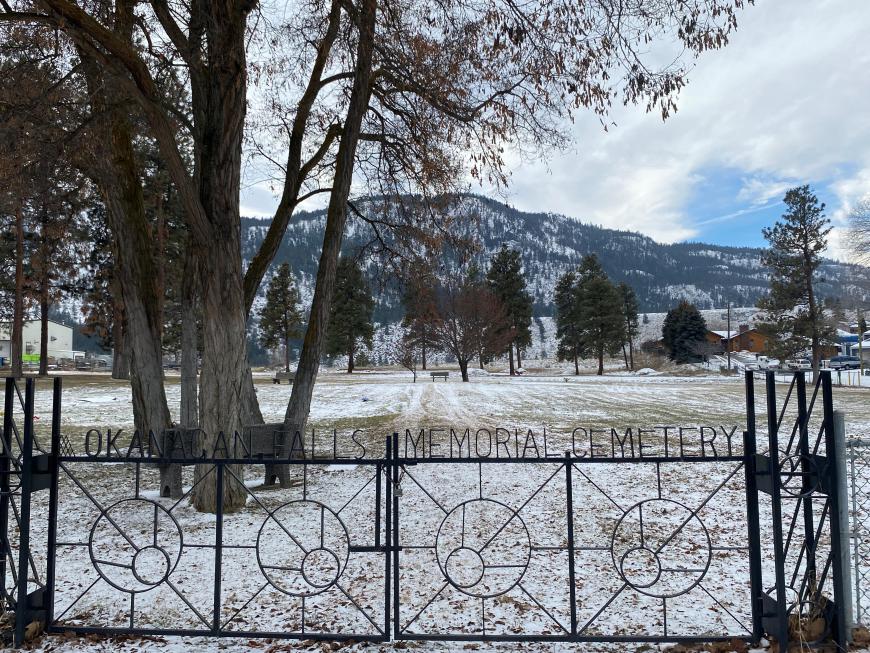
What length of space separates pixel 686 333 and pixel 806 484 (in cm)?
5826

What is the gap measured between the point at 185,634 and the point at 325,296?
4985 mm

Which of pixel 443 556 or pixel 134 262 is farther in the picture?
pixel 134 262

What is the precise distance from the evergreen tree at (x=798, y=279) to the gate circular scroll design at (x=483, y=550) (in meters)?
33.2

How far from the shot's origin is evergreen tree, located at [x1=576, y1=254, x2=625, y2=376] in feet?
163

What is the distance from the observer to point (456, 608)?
12.0 ft

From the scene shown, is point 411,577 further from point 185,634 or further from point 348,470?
point 348,470

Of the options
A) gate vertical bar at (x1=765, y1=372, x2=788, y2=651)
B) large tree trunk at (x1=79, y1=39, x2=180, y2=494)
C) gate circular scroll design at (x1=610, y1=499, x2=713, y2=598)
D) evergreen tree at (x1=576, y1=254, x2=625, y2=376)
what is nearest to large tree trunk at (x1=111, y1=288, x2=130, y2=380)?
large tree trunk at (x1=79, y1=39, x2=180, y2=494)

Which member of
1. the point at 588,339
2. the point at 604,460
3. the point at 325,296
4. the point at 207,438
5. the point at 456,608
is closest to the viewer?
the point at 604,460

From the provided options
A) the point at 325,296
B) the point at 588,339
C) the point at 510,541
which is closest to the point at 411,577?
the point at 510,541

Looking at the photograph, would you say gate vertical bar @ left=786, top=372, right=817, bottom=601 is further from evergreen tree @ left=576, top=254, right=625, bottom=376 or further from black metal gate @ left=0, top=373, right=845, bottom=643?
evergreen tree @ left=576, top=254, right=625, bottom=376

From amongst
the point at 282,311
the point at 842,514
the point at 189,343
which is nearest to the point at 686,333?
the point at 282,311

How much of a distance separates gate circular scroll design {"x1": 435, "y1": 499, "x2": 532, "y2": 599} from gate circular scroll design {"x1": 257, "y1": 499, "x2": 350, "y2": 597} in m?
0.89

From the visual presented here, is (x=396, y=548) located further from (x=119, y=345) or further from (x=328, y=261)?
(x=119, y=345)

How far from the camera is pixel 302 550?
12.0 feet
